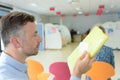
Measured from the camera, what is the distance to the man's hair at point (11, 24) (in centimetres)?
115

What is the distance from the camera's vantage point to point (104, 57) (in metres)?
3.34

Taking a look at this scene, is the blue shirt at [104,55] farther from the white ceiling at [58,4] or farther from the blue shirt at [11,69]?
the white ceiling at [58,4]

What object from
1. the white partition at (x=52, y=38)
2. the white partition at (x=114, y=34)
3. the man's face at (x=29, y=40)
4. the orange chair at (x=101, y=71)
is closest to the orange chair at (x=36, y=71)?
the orange chair at (x=101, y=71)

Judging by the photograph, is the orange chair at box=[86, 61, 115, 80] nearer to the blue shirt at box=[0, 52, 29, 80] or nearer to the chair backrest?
the chair backrest

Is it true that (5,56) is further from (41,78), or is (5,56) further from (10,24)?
(41,78)

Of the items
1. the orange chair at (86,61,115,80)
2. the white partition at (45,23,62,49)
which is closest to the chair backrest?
the orange chair at (86,61,115,80)

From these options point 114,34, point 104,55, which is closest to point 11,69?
point 104,55

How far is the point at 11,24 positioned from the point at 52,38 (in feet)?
39.5

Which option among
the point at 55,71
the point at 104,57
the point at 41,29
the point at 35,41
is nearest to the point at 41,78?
the point at 55,71

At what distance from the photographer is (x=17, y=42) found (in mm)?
1184

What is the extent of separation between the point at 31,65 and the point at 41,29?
9.98 m

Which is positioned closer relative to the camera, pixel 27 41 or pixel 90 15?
pixel 27 41

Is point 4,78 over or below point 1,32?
below

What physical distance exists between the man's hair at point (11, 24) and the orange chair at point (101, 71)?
1.50m
